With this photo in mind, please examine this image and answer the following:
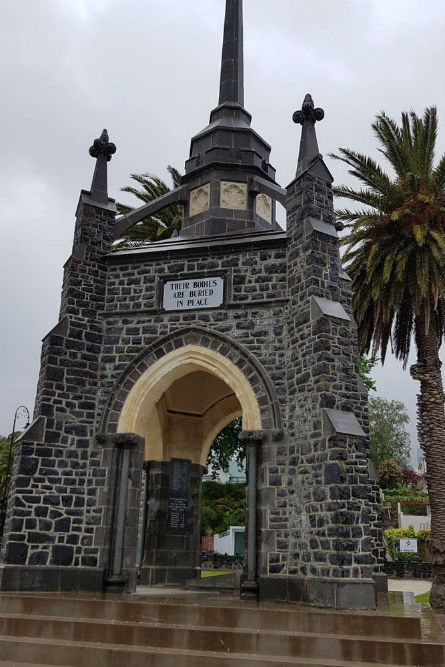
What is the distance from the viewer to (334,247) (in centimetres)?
1220

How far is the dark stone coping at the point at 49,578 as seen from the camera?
1121 centimetres

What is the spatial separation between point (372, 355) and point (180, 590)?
27.7ft

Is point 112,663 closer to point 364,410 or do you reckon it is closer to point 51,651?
point 51,651

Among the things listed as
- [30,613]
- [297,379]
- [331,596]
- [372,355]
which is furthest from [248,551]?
[372,355]

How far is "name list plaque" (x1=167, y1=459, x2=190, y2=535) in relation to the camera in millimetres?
14617

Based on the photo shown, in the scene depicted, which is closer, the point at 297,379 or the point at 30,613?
the point at 30,613

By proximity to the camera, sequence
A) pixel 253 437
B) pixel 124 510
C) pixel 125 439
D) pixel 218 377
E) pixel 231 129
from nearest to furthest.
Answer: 1. pixel 253 437
2. pixel 124 510
3. pixel 125 439
4. pixel 218 377
5. pixel 231 129

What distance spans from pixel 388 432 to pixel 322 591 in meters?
47.2

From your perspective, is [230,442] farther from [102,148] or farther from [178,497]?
[102,148]

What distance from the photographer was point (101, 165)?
1439 cm

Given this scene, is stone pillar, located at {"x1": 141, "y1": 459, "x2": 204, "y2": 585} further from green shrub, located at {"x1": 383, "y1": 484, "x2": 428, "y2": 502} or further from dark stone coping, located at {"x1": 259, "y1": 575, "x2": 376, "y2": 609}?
green shrub, located at {"x1": 383, "y1": 484, "x2": 428, "y2": 502}

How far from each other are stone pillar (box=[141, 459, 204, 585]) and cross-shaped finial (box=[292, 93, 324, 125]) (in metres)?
8.12

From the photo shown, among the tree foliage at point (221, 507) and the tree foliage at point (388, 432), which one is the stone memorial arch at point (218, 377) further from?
→ the tree foliage at point (388, 432)

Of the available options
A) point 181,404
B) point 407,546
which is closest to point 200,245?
point 181,404
